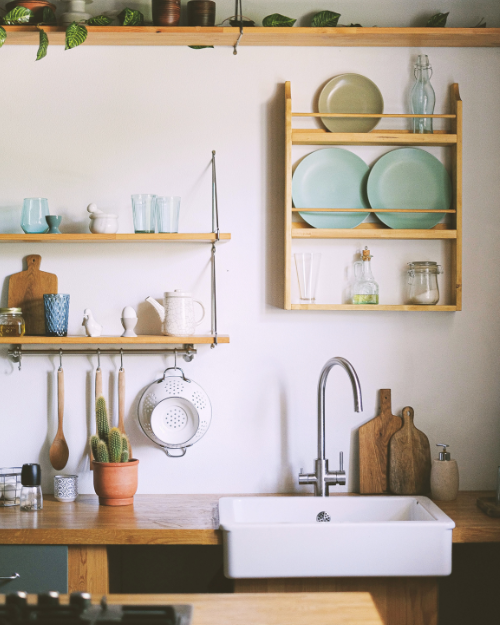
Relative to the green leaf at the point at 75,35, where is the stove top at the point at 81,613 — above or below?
below

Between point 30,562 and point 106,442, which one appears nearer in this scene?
point 30,562

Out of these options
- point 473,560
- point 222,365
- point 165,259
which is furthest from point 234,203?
point 473,560

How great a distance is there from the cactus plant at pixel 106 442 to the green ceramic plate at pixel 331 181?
1013 millimetres

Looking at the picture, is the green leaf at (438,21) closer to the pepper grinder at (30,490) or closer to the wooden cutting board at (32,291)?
the wooden cutting board at (32,291)

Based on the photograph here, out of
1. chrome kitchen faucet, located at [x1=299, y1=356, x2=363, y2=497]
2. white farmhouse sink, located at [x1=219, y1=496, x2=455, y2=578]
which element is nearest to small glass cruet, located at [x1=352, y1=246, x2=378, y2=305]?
chrome kitchen faucet, located at [x1=299, y1=356, x2=363, y2=497]

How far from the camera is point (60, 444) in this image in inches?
91.7

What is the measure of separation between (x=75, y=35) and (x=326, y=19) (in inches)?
34.6

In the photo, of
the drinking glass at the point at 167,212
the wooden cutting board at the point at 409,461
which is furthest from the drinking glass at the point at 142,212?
the wooden cutting board at the point at 409,461

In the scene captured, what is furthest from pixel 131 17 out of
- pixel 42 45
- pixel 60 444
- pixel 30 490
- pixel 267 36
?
pixel 30 490

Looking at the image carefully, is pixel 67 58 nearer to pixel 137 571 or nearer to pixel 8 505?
pixel 8 505

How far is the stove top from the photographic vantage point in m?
1.17

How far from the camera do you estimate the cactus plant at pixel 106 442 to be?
7.06ft

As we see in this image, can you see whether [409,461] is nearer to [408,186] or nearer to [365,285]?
[365,285]

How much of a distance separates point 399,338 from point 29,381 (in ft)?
4.52
